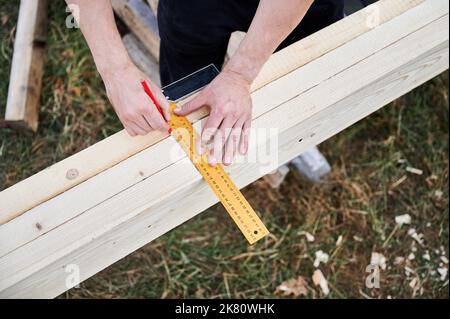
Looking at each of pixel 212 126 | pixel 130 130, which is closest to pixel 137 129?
pixel 130 130

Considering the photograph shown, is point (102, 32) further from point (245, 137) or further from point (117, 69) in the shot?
point (245, 137)

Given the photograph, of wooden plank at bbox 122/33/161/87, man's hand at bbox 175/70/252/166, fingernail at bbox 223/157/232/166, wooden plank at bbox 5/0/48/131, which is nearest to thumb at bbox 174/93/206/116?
man's hand at bbox 175/70/252/166

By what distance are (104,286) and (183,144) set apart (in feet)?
4.27

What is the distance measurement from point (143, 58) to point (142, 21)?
0.82 feet

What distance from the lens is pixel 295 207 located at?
2.72 m

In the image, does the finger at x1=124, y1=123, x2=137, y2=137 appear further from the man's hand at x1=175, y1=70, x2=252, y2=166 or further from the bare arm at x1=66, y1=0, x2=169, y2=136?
the man's hand at x1=175, y1=70, x2=252, y2=166

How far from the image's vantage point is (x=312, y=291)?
2.57 metres

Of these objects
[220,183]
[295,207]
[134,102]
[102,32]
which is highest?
[102,32]

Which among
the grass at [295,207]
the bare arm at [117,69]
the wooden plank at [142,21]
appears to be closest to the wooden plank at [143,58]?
the wooden plank at [142,21]

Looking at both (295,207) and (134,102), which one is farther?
(295,207)

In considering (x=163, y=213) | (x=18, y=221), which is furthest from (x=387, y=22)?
(x=18, y=221)

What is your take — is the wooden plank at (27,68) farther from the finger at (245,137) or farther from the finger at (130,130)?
the finger at (245,137)

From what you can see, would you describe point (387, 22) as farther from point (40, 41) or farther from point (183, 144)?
point (40, 41)

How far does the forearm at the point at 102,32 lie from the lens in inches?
57.1
